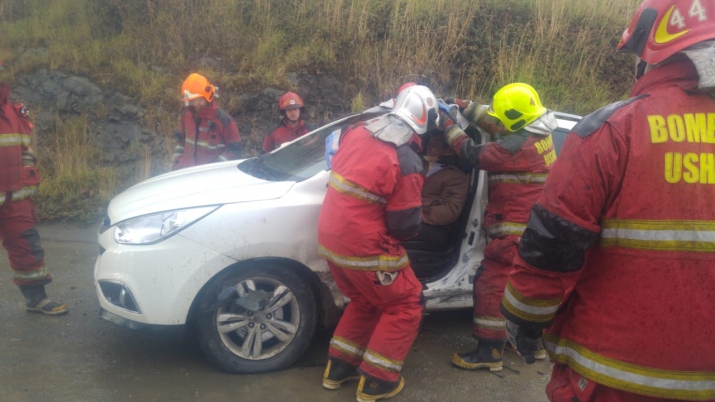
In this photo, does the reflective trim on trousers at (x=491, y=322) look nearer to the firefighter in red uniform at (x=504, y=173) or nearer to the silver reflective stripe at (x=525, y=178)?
the firefighter in red uniform at (x=504, y=173)

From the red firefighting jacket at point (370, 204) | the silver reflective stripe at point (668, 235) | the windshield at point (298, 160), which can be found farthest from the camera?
the windshield at point (298, 160)

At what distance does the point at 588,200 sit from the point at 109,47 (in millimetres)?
9190

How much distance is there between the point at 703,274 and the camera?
1728 millimetres

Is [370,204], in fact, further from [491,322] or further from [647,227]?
[647,227]

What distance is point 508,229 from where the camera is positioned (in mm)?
3867

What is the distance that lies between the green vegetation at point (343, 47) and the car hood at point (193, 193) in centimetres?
426

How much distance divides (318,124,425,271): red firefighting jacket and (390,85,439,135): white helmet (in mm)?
161

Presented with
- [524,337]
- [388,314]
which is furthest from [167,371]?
[524,337]

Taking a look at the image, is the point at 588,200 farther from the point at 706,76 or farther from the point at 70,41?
the point at 70,41

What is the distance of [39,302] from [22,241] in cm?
50

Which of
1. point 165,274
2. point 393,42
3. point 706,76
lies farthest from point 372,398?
point 393,42

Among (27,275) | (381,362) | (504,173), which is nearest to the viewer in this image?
(381,362)

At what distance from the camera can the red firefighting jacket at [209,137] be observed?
610 cm

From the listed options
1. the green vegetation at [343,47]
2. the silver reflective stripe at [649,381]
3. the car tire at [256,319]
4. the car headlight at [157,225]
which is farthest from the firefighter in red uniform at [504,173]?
the green vegetation at [343,47]
